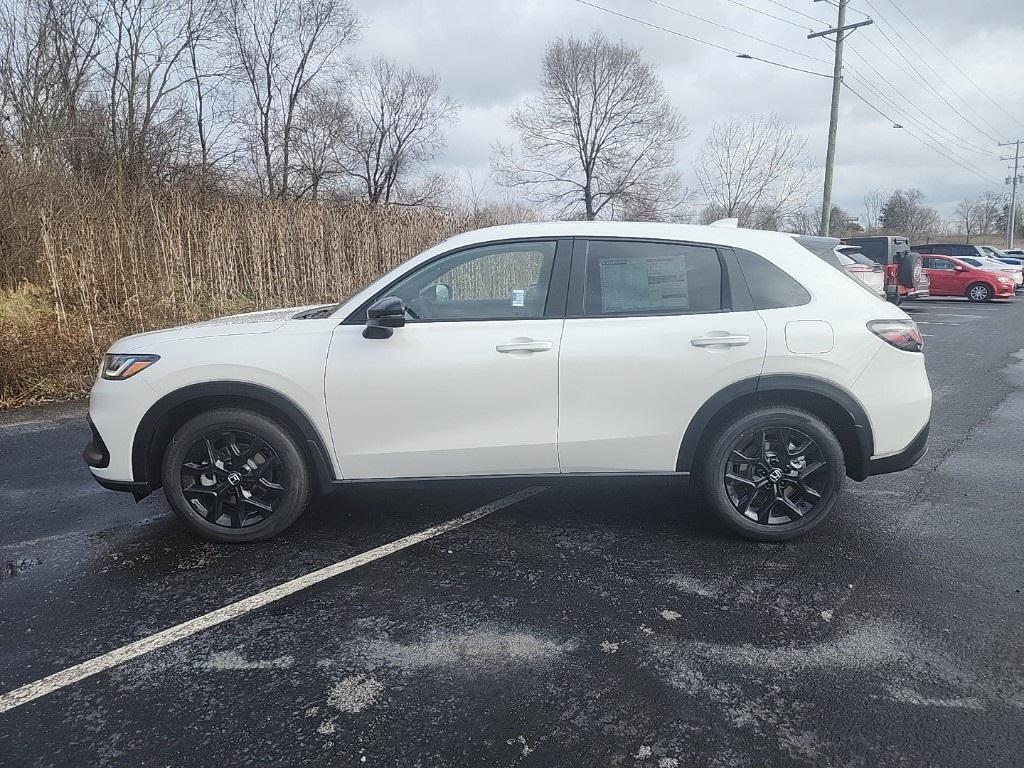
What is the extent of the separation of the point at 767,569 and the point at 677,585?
1.71 feet

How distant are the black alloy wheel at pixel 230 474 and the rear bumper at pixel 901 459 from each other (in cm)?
323

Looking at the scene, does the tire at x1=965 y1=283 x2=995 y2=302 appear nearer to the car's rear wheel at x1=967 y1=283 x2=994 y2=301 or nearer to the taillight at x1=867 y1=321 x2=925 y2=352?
the car's rear wheel at x1=967 y1=283 x2=994 y2=301

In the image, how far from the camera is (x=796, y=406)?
369 cm

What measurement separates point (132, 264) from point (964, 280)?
25295 mm

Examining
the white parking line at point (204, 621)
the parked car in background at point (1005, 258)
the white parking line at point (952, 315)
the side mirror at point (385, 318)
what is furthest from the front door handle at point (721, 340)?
the parked car in background at point (1005, 258)

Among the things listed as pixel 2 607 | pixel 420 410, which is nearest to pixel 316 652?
pixel 420 410

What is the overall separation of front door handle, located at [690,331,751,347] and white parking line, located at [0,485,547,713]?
167 centimetres

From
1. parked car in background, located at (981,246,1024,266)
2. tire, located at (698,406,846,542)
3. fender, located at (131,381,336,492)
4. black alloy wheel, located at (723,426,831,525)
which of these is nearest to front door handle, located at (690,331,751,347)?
tire, located at (698,406,846,542)

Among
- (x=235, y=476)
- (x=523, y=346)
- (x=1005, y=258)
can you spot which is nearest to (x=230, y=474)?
(x=235, y=476)

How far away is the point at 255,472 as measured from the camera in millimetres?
3695

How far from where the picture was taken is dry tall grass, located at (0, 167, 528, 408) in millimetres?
8289

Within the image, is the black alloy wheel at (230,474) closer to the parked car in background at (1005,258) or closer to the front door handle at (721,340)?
the front door handle at (721,340)

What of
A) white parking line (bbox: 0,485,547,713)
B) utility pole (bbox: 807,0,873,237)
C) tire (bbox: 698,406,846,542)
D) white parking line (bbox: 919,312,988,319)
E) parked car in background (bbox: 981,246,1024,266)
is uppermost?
utility pole (bbox: 807,0,873,237)

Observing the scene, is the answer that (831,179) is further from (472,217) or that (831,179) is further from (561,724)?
(561,724)
